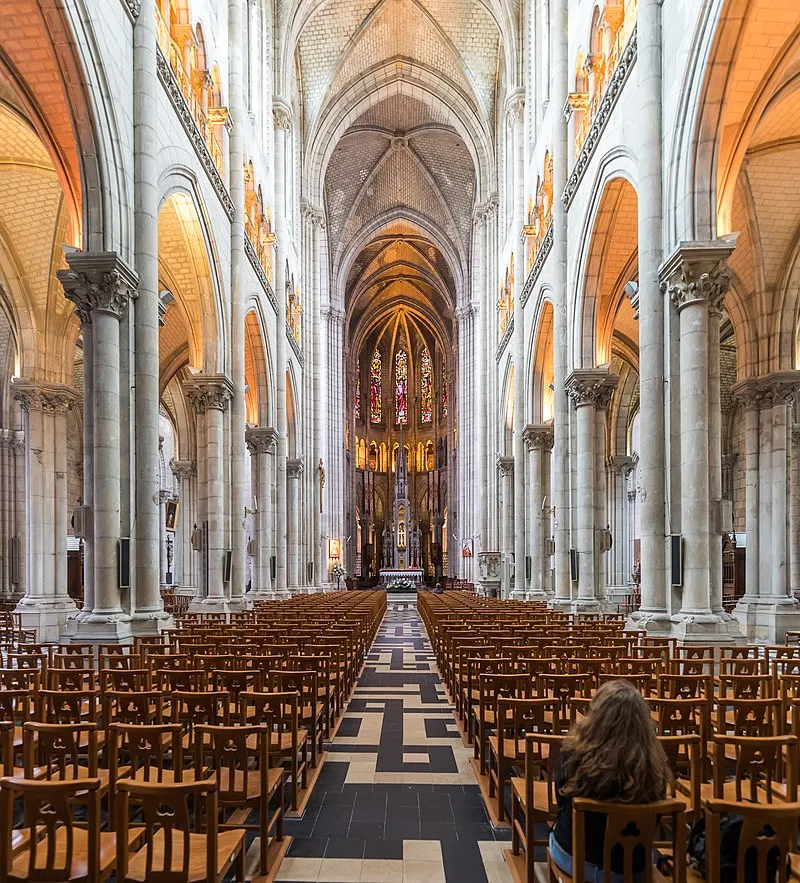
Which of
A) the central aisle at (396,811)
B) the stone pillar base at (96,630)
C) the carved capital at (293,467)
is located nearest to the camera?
the central aisle at (396,811)

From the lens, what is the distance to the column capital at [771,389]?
790 inches

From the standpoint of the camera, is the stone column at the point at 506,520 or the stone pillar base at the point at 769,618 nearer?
the stone pillar base at the point at 769,618

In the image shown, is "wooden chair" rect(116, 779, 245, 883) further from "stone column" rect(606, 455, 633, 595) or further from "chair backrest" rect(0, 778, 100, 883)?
"stone column" rect(606, 455, 633, 595)

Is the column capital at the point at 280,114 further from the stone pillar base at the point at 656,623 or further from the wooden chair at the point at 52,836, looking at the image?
the wooden chair at the point at 52,836

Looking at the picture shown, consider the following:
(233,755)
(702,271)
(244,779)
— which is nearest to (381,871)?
(244,779)

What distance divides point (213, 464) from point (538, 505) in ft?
37.7

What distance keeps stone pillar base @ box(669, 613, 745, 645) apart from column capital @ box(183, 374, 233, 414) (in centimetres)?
1277

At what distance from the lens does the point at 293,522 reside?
113 feet

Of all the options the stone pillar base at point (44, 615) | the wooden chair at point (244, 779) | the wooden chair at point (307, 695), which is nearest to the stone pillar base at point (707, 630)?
the wooden chair at point (307, 695)

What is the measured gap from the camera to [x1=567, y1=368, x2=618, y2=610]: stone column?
62.6 feet

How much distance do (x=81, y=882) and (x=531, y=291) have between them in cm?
2499

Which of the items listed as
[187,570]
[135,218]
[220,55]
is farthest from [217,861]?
[187,570]

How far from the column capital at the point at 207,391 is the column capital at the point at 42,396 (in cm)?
385

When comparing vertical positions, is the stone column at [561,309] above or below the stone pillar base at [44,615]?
above
